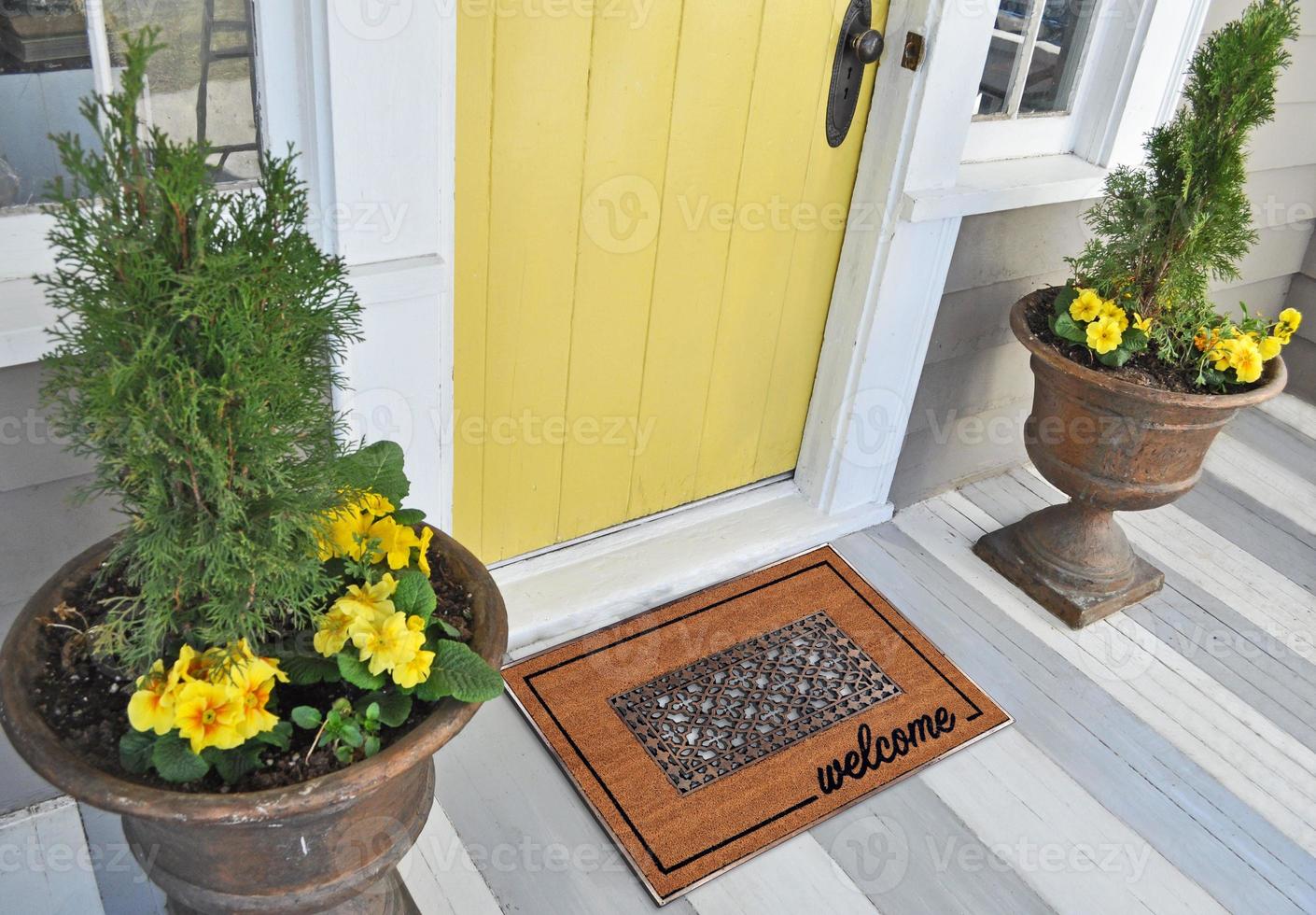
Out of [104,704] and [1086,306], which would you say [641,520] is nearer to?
[1086,306]

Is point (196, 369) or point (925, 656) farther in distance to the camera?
point (925, 656)

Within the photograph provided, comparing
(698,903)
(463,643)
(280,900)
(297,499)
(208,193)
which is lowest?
(698,903)

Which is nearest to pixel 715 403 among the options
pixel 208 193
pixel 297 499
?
pixel 297 499

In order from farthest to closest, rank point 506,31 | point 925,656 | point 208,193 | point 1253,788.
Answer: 1. point 925,656
2. point 1253,788
3. point 506,31
4. point 208,193

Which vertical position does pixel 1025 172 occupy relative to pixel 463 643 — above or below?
above

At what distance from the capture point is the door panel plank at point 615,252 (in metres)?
1.70

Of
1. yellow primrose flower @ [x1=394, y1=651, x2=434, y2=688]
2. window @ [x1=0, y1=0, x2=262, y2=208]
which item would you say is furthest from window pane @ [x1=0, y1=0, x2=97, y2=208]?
yellow primrose flower @ [x1=394, y1=651, x2=434, y2=688]

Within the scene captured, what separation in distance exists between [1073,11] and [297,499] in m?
1.94

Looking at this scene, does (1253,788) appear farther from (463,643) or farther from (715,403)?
(463,643)

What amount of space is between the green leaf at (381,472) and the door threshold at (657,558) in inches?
25.9

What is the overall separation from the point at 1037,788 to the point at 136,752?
59.8 inches

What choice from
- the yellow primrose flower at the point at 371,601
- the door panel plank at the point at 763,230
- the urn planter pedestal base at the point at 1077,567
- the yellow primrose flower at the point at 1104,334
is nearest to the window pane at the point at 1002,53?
the door panel plank at the point at 763,230

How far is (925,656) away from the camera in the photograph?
86.0 inches

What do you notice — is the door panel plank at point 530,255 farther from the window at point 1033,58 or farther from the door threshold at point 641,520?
the window at point 1033,58
